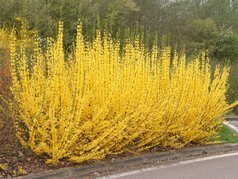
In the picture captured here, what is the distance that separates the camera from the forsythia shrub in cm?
798

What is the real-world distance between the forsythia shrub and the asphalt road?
612 mm

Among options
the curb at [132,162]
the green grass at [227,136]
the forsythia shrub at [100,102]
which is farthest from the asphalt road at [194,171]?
the green grass at [227,136]

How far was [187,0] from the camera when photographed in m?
40.6

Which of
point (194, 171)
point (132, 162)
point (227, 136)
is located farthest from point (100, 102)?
point (227, 136)

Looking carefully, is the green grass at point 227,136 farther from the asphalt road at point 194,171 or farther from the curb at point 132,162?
the asphalt road at point 194,171

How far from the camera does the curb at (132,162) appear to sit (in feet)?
25.6

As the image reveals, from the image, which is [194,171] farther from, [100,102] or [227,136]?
[227,136]

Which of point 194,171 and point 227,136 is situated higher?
point 194,171

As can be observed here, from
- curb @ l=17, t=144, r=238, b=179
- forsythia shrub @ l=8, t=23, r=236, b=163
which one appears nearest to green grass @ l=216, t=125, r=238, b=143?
curb @ l=17, t=144, r=238, b=179

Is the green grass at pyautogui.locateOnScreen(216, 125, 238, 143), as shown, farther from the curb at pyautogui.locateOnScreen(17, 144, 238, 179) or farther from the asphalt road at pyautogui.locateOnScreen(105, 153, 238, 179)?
the asphalt road at pyautogui.locateOnScreen(105, 153, 238, 179)

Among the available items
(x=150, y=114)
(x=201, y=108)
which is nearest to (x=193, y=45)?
(x=201, y=108)

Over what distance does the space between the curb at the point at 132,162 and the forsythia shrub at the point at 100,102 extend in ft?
0.62

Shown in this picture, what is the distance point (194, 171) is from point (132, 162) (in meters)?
1.15

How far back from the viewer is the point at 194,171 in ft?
29.0
